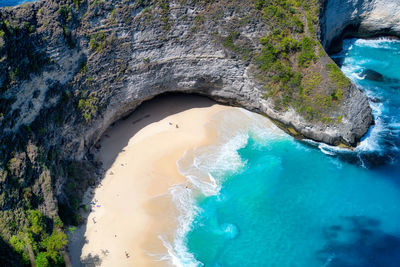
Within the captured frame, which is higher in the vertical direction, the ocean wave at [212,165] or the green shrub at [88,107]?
the green shrub at [88,107]

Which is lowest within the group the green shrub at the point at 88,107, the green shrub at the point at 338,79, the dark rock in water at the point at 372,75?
the dark rock in water at the point at 372,75

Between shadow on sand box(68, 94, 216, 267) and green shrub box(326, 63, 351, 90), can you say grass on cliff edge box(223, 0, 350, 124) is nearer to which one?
green shrub box(326, 63, 351, 90)

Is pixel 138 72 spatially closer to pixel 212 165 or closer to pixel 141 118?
pixel 141 118

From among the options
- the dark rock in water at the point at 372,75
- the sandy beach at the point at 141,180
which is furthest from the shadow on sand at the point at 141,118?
the dark rock in water at the point at 372,75

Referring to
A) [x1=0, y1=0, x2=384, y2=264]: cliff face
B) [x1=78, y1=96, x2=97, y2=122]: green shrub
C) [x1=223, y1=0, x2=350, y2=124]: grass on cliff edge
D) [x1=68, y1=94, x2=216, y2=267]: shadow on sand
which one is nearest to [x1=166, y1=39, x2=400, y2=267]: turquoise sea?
[x1=0, y1=0, x2=384, y2=264]: cliff face

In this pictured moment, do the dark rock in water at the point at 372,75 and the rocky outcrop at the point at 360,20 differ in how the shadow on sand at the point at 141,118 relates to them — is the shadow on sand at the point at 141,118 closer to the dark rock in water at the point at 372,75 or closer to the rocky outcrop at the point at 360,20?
the dark rock in water at the point at 372,75

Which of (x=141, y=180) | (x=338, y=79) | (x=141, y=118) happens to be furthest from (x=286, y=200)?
(x=141, y=118)

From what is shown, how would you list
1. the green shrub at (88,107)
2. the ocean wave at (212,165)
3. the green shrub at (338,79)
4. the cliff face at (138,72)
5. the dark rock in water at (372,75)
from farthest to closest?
the dark rock in water at (372,75) → the green shrub at (338,79) → the green shrub at (88,107) → the ocean wave at (212,165) → the cliff face at (138,72)
